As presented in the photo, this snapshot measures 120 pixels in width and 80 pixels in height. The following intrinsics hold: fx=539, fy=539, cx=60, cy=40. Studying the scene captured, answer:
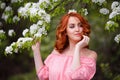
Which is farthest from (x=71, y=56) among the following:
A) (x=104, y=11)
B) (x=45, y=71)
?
(x=104, y=11)

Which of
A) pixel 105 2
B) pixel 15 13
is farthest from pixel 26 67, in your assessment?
pixel 105 2

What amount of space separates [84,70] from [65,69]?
25 cm

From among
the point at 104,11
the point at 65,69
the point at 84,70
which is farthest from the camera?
the point at 104,11

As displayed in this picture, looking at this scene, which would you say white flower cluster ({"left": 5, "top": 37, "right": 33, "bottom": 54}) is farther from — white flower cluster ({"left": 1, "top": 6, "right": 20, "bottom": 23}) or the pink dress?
white flower cluster ({"left": 1, "top": 6, "right": 20, "bottom": 23})

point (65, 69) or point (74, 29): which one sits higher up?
point (74, 29)

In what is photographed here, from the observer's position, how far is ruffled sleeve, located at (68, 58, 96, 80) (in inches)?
243

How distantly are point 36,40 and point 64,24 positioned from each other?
51cm

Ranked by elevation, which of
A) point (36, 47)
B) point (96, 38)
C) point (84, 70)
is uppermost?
point (36, 47)

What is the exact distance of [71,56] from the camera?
21.0ft

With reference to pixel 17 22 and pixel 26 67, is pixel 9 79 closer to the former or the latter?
pixel 26 67

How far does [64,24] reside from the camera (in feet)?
21.2

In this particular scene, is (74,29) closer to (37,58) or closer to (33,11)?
(37,58)

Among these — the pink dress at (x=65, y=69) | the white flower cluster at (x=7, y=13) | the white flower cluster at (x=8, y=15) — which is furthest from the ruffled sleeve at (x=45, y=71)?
the white flower cluster at (x=7, y=13)

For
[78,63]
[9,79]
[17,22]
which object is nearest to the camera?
[78,63]
